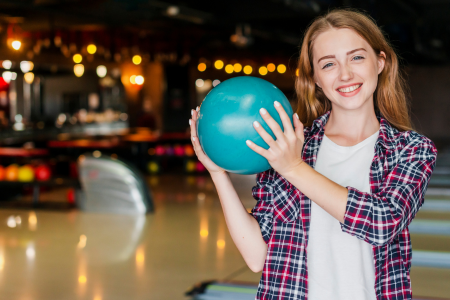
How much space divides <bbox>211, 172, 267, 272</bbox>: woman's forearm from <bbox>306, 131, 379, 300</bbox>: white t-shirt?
0.16 meters

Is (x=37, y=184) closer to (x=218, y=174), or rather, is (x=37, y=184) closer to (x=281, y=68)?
(x=218, y=174)

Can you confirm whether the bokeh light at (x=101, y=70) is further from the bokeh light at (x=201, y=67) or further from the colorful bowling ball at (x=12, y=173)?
the colorful bowling ball at (x=12, y=173)

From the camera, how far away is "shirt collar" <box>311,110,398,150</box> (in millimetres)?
1423

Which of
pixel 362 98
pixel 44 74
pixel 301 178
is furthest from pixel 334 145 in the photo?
pixel 44 74

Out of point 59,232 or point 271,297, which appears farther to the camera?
point 59,232

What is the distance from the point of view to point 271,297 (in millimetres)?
1413

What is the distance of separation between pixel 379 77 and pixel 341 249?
23.0 inches

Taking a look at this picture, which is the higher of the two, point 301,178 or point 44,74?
point 44,74

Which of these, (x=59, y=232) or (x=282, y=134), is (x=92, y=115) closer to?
Result: (x=59, y=232)

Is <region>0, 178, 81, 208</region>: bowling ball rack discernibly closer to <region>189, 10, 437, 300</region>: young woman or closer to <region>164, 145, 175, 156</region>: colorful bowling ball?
<region>164, 145, 175, 156</region>: colorful bowling ball

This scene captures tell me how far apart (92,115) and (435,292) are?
1302cm

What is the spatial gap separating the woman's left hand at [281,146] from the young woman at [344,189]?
0.06 m

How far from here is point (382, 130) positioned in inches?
57.7

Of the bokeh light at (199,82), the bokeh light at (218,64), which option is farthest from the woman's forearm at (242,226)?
the bokeh light at (199,82)
